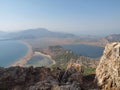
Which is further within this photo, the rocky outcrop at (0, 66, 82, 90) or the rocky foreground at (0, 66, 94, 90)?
the rocky outcrop at (0, 66, 82, 90)

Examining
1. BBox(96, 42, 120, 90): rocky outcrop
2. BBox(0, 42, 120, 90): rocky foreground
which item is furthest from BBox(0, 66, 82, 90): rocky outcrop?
BBox(96, 42, 120, 90): rocky outcrop

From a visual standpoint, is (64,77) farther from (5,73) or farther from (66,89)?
(5,73)

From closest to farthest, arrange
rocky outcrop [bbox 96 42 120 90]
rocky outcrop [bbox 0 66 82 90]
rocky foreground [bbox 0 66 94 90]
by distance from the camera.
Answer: rocky outcrop [bbox 96 42 120 90] → rocky foreground [bbox 0 66 94 90] → rocky outcrop [bbox 0 66 82 90]

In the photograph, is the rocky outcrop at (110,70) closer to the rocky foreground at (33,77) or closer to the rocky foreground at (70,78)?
the rocky foreground at (70,78)

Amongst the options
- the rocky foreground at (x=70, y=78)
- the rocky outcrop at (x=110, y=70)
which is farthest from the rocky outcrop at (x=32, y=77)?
the rocky outcrop at (x=110, y=70)

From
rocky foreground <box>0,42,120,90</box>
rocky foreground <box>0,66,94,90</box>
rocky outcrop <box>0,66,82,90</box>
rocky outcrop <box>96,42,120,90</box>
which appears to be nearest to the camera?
rocky outcrop <box>96,42,120,90</box>

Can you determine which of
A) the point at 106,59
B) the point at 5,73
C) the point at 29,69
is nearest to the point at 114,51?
the point at 106,59

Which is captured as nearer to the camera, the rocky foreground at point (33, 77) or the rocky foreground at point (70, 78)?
the rocky foreground at point (70, 78)

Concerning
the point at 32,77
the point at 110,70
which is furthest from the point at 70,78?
the point at 32,77

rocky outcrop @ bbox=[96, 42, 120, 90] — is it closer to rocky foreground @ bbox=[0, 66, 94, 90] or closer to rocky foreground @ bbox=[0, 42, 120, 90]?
rocky foreground @ bbox=[0, 42, 120, 90]
